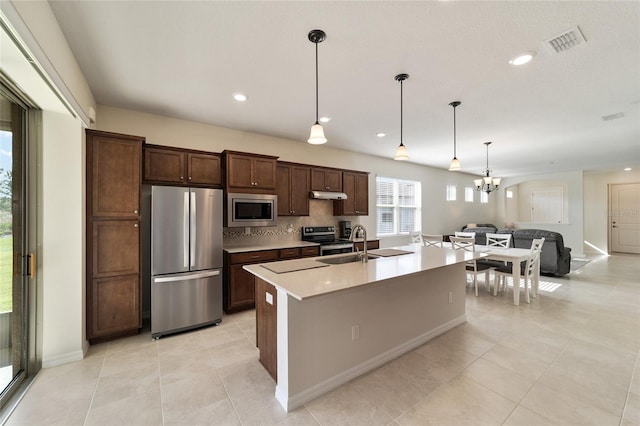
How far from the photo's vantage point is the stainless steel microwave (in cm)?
370

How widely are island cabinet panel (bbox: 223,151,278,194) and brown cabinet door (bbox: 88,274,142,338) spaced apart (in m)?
1.64

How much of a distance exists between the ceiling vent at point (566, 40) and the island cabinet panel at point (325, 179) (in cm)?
336

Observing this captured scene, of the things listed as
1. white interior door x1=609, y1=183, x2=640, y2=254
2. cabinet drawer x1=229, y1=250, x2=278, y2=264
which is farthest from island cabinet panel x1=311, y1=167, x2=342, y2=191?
white interior door x1=609, y1=183, x2=640, y2=254

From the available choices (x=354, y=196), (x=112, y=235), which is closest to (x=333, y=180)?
(x=354, y=196)

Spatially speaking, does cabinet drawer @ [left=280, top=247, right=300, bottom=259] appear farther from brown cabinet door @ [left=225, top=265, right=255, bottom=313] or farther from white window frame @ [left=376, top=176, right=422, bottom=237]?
white window frame @ [left=376, top=176, right=422, bottom=237]

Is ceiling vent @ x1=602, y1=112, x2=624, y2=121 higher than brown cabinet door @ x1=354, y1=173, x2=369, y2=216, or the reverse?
ceiling vent @ x1=602, y1=112, x2=624, y2=121

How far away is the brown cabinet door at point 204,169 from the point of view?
354 cm

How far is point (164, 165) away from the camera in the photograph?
3.38 m

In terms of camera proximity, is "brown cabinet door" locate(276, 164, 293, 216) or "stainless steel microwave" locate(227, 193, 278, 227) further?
"brown cabinet door" locate(276, 164, 293, 216)

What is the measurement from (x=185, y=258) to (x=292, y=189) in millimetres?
2021

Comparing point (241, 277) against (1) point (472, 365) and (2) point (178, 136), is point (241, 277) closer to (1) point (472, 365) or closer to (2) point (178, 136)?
(2) point (178, 136)

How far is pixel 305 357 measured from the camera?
196cm

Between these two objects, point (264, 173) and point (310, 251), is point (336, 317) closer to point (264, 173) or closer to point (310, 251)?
point (310, 251)

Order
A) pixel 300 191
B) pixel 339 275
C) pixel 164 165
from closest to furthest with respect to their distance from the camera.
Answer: pixel 339 275 → pixel 164 165 → pixel 300 191
